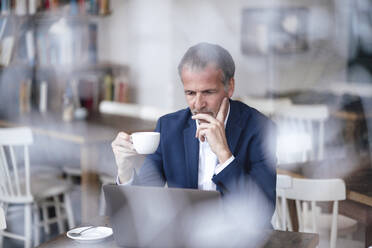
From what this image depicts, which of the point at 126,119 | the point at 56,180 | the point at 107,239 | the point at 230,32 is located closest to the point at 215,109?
the point at 107,239

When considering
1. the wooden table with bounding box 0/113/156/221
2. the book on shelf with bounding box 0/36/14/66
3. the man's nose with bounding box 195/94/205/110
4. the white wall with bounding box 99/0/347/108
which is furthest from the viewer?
the white wall with bounding box 99/0/347/108

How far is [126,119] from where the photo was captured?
2.23 meters

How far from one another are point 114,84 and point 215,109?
6.40 ft

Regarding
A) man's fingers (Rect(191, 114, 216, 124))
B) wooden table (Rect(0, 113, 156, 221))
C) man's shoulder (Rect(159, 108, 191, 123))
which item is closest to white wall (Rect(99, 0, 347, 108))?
wooden table (Rect(0, 113, 156, 221))

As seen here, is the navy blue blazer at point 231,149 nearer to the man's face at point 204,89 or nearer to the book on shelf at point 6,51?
the man's face at point 204,89

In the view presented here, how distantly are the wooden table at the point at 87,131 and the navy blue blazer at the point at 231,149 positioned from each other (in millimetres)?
853

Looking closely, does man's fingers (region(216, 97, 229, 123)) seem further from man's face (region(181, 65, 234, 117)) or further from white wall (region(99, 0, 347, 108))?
white wall (region(99, 0, 347, 108))

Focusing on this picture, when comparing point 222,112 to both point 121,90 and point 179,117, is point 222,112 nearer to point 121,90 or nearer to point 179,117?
point 179,117

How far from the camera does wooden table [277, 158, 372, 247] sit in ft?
3.76

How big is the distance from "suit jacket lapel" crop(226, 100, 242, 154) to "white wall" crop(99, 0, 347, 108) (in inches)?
59.5

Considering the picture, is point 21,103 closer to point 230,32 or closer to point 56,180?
point 56,180

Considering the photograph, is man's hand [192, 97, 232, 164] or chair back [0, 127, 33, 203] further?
chair back [0, 127, 33, 203]

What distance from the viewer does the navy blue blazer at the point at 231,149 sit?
3.05ft

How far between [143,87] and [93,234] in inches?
85.6
